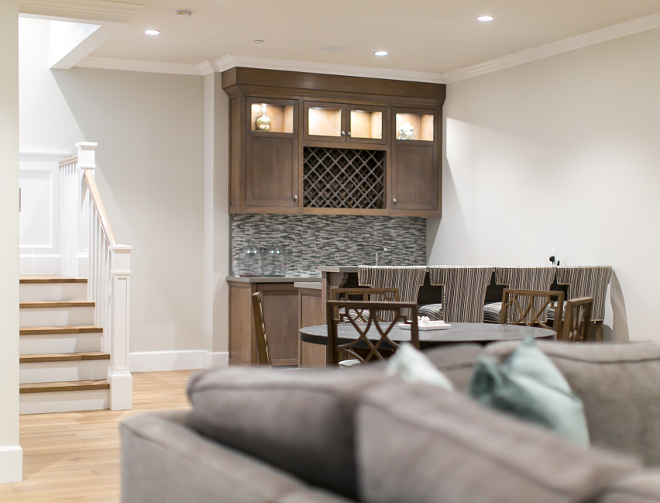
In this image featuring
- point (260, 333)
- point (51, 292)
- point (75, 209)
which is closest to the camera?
point (260, 333)

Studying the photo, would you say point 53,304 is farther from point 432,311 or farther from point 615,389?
point 615,389

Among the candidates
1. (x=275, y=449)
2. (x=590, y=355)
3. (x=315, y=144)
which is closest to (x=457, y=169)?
(x=315, y=144)

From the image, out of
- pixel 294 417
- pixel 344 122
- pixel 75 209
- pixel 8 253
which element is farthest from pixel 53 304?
pixel 294 417

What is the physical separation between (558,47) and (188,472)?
5.47 m

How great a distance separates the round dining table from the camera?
3307 mm

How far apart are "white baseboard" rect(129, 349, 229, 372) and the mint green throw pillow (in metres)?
5.57

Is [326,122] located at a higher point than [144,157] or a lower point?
higher

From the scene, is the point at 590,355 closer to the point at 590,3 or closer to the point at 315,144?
the point at 590,3

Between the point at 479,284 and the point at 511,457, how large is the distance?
4.31m

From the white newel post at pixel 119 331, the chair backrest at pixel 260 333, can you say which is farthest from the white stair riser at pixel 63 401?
the chair backrest at pixel 260 333

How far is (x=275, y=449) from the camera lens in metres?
1.18

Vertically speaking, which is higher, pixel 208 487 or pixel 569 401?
pixel 569 401

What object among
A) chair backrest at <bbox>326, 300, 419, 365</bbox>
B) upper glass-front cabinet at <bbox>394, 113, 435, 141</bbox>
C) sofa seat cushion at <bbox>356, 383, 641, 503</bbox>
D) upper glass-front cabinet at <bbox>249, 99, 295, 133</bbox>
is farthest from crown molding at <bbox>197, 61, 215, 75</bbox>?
sofa seat cushion at <bbox>356, 383, 641, 503</bbox>

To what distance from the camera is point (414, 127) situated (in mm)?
7344
